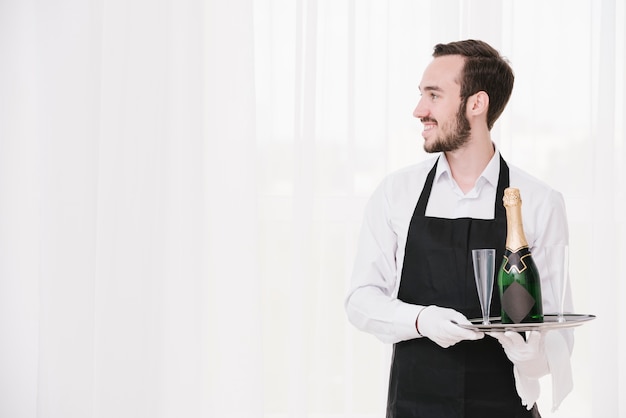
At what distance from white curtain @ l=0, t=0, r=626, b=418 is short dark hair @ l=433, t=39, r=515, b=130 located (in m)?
1.17

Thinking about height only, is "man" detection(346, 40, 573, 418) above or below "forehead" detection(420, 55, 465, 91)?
below

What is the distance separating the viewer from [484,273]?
1399 millimetres

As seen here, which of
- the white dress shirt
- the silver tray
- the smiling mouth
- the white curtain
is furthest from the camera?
the white curtain

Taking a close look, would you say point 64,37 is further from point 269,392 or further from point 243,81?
point 269,392

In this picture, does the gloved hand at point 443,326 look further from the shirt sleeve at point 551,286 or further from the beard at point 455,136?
the beard at point 455,136

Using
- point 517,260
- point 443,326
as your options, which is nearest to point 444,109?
point 517,260

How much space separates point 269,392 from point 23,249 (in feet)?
3.59

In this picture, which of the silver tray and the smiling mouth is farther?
the smiling mouth

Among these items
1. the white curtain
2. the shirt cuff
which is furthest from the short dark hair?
the white curtain

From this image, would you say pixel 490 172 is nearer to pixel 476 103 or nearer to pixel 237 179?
pixel 476 103

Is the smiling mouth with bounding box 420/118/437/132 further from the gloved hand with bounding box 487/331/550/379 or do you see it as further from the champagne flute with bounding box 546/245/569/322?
the gloved hand with bounding box 487/331/550/379

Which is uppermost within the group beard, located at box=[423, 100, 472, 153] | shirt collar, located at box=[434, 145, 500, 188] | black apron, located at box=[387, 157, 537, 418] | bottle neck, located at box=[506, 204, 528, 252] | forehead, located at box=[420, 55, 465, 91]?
forehead, located at box=[420, 55, 465, 91]

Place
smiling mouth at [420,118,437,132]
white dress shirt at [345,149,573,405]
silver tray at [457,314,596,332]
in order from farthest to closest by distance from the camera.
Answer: smiling mouth at [420,118,437,132] → white dress shirt at [345,149,573,405] → silver tray at [457,314,596,332]

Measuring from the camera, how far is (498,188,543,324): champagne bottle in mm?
1420
